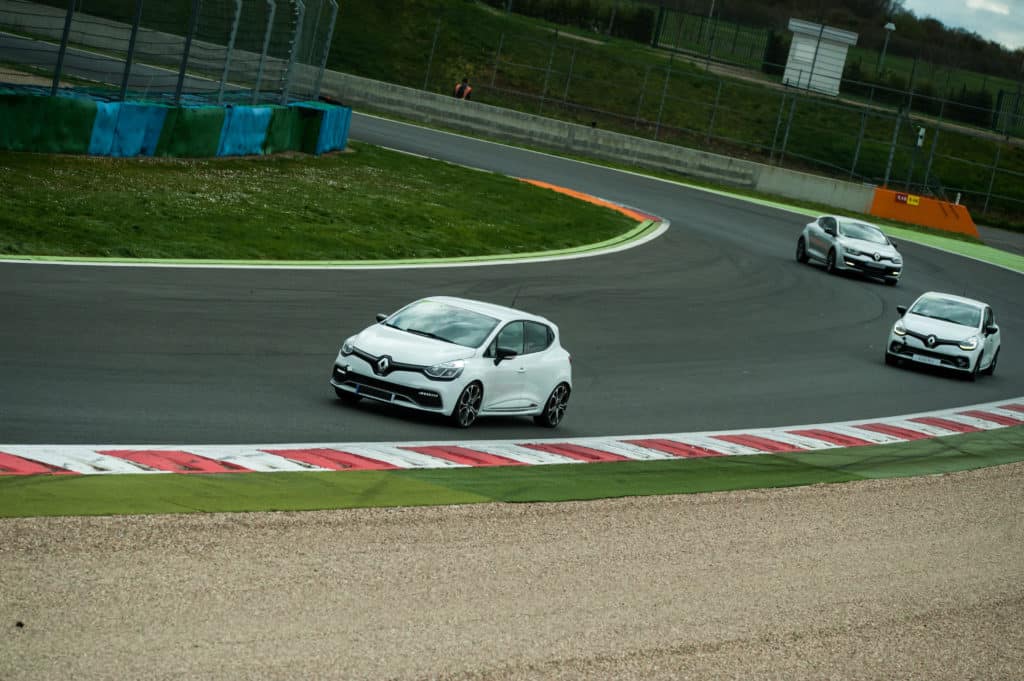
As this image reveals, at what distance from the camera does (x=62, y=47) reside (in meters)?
22.1

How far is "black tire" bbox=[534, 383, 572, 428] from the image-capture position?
15.7 m

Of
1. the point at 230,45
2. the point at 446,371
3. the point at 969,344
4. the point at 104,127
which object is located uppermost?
the point at 230,45

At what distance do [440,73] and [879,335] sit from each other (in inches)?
1252

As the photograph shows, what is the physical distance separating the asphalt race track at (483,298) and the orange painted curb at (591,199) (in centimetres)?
261

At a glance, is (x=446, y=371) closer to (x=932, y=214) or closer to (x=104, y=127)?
(x=104, y=127)

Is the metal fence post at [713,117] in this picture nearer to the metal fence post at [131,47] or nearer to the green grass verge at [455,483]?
the metal fence post at [131,47]

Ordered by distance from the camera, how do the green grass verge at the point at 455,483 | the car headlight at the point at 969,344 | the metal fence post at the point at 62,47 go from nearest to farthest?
the green grass verge at the point at 455,483
the metal fence post at the point at 62,47
the car headlight at the point at 969,344

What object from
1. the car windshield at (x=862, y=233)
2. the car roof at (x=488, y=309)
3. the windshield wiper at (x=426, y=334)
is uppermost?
the car windshield at (x=862, y=233)

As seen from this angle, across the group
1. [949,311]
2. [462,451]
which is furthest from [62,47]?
[949,311]

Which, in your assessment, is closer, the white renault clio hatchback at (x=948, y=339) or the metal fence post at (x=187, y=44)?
the white renault clio hatchback at (x=948, y=339)

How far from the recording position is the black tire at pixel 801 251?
3341 cm

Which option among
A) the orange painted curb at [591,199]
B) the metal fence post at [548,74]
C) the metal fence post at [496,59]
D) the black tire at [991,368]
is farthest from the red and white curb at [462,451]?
the metal fence post at [496,59]

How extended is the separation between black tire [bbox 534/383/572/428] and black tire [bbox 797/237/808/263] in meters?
18.7

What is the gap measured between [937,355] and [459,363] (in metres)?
12.2
